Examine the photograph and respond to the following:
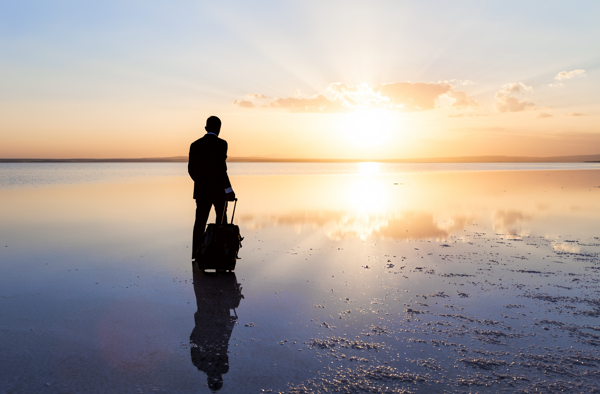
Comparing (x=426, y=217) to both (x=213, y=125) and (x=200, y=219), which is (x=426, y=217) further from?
(x=213, y=125)

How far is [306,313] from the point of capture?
479 cm

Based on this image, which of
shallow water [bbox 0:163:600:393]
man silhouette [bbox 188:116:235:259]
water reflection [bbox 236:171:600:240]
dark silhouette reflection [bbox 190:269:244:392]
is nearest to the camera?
shallow water [bbox 0:163:600:393]

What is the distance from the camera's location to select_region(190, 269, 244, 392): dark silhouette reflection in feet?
11.5

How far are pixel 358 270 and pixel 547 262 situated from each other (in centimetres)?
339

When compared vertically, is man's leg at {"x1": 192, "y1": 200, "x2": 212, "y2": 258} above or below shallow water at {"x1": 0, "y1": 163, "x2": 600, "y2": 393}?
above

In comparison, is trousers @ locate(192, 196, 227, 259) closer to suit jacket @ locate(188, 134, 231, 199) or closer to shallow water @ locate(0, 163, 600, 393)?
suit jacket @ locate(188, 134, 231, 199)

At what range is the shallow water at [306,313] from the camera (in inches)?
132

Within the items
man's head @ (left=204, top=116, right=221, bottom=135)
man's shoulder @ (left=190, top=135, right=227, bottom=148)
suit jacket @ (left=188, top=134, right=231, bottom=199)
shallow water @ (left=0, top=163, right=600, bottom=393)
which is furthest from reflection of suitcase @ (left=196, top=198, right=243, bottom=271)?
man's head @ (left=204, top=116, right=221, bottom=135)

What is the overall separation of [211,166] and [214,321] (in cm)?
311

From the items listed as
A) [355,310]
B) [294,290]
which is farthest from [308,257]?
[355,310]

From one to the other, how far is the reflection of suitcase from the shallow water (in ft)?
1.06

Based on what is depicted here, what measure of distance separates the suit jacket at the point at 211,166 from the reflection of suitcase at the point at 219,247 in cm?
69

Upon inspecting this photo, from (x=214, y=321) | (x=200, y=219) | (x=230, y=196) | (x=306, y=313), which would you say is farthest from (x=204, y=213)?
(x=306, y=313)

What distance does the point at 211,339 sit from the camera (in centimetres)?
407
